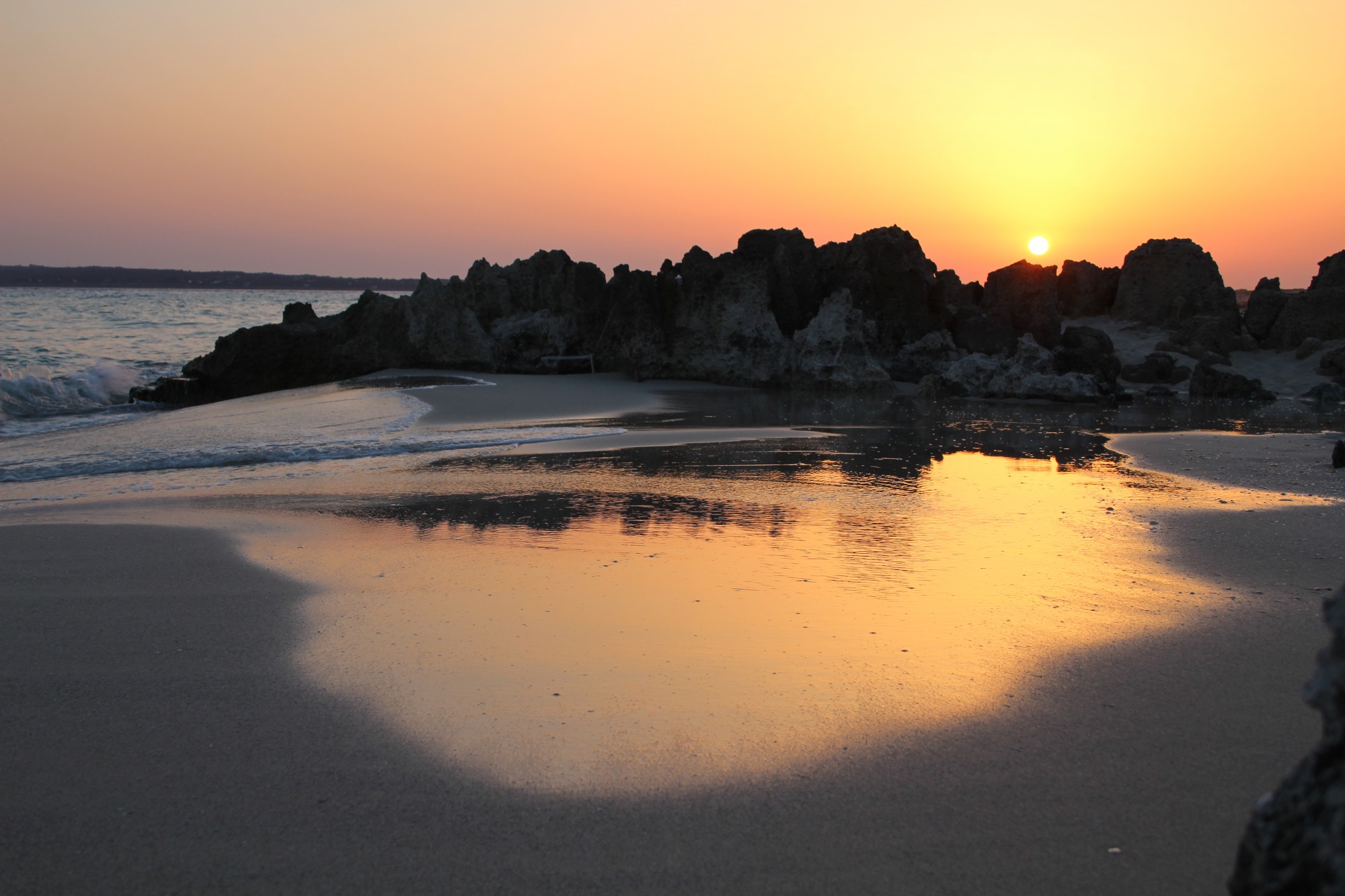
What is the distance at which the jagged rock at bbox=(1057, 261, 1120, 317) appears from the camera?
2772 centimetres

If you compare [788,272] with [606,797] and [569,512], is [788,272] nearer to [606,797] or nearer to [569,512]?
[569,512]

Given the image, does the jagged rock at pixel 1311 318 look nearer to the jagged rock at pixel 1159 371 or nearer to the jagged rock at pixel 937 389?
the jagged rock at pixel 1159 371

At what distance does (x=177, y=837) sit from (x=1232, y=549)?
214 inches

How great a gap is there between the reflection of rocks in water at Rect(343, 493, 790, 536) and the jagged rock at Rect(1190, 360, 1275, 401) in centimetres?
1449

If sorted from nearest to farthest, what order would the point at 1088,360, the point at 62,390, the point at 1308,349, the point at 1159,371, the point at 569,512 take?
the point at 569,512 < the point at 1088,360 < the point at 62,390 < the point at 1159,371 < the point at 1308,349

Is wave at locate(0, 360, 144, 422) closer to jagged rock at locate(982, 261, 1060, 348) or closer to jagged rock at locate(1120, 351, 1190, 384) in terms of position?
jagged rock at locate(982, 261, 1060, 348)

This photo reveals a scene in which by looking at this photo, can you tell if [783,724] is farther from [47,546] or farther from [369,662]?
[47,546]

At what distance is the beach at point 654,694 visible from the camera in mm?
2234

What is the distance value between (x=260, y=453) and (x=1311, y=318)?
2287cm

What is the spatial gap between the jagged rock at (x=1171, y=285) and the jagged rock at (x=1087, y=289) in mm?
1058

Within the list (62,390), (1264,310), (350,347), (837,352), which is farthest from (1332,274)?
(62,390)

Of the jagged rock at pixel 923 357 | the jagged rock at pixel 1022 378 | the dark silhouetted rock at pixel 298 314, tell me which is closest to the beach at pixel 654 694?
the jagged rock at pixel 1022 378

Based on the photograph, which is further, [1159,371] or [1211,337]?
[1211,337]

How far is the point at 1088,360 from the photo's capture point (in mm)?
18312
